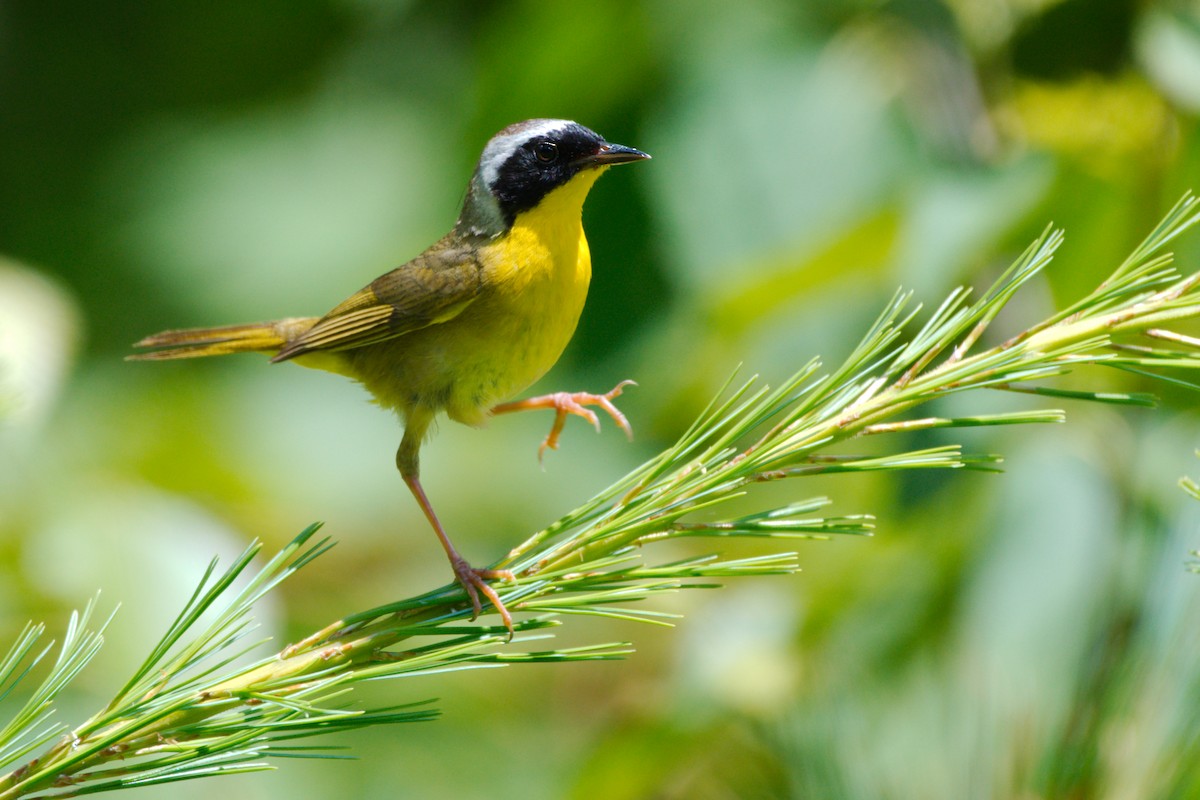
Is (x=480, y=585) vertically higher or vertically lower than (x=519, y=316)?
lower

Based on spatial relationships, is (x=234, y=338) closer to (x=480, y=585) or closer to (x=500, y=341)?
(x=500, y=341)

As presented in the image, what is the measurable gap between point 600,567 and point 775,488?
2.43 meters

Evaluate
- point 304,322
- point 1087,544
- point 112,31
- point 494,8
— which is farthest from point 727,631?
point 112,31

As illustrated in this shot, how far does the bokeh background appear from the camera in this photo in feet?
7.50

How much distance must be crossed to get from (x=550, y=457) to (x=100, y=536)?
2648mm

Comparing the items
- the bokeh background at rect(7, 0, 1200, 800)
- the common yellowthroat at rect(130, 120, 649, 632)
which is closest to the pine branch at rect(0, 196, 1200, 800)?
the bokeh background at rect(7, 0, 1200, 800)

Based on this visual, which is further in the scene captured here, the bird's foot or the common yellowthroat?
the common yellowthroat

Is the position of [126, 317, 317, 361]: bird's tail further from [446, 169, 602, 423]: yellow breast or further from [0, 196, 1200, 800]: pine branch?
[0, 196, 1200, 800]: pine branch

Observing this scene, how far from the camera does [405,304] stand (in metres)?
2.53

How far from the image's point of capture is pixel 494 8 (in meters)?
5.23

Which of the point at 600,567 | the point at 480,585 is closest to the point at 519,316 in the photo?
the point at 480,585

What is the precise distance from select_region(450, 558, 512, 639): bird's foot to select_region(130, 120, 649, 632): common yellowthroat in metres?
0.59

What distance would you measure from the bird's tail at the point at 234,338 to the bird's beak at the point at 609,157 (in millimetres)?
807

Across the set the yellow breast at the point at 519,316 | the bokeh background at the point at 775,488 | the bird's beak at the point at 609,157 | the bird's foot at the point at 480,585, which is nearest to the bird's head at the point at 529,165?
the bird's beak at the point at 609,157
